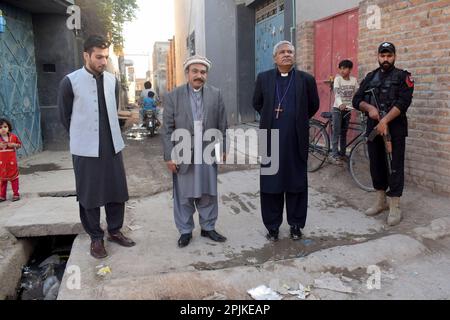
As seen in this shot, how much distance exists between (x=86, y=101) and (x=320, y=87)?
15.3 ft

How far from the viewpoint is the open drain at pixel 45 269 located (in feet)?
13.3

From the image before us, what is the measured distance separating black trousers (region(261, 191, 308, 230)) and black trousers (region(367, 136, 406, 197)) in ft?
3.17

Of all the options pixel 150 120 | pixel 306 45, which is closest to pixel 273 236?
pixel 306 45

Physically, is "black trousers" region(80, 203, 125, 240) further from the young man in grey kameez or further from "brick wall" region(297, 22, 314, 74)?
"brick wall" region(297, 22, 314, 74)

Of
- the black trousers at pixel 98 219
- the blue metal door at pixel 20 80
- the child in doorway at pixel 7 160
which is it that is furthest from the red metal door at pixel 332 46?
the blue metal door at pixel 20 80

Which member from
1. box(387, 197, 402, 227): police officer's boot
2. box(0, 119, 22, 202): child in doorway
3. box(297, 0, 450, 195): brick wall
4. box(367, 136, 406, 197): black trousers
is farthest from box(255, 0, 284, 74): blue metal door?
box(0, 119, 22, 202): child in doorway

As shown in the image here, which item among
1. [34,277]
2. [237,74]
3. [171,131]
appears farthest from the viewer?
[237,74]

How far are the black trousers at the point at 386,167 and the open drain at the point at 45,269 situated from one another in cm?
331

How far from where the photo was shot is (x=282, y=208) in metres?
3.93

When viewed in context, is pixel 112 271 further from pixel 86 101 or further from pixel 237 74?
pixel 237 74

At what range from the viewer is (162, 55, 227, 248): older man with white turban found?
364 cm

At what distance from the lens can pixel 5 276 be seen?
3.79 m
